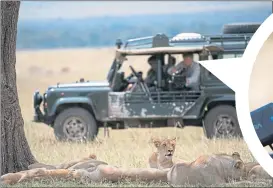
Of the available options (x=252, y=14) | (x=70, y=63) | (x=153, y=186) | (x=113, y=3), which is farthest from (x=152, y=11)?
(x=153, y=186)

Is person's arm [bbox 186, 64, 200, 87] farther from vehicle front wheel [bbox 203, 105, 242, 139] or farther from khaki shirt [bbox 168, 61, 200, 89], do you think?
vehicle front wheel [bbox 203, 105, 242, 139]

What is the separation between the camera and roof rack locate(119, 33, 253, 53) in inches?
672

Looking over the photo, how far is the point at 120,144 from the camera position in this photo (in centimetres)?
1523

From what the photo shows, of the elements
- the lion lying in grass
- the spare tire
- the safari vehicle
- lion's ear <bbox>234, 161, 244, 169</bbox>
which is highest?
the spare tire

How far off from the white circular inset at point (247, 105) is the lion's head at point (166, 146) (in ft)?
3.56

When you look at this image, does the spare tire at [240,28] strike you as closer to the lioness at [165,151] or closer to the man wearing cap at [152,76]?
the man wearing cap at [152,76]

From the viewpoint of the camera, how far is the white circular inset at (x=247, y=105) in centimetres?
1012

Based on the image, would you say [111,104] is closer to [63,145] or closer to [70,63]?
[63,145]

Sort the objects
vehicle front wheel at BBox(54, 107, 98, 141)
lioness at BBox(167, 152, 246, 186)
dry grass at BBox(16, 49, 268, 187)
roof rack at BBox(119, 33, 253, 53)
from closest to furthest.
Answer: lioness at BBox(167, 152, 246, 186), dry grass at BBox(16, 49, 268, 187), roof rack at BBox(119, 33, 253, 53), vehicle front wheel at BBox(54, 107, 98, 141)

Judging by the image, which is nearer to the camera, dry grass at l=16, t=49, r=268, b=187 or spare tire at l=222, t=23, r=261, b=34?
dry grass at l=16, t=49, r=268, b=187

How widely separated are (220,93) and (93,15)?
96819 mm

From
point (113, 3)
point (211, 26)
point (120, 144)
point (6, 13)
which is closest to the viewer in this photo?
point (6, 13)

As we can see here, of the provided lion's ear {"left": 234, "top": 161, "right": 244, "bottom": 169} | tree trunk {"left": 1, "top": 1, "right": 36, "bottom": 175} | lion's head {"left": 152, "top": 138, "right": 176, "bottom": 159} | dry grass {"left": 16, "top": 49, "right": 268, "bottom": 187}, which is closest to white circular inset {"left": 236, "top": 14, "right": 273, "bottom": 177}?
lion's ear {"left": 234, "top": 161, "right": 244, "bottom": 169}

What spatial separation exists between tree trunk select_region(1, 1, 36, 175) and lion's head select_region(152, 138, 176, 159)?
1.73 metres
